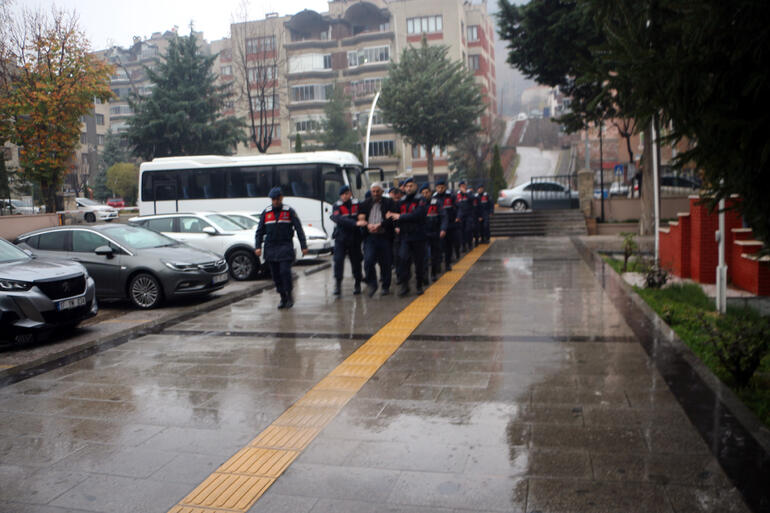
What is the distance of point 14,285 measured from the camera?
315 inches

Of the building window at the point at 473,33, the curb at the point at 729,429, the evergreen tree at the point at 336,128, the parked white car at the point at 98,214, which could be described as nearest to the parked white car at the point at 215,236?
the curb at the point at 729,429

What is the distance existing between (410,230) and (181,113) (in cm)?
3291

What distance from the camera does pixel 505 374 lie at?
620cm

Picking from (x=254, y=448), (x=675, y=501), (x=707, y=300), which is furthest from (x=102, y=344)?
(x=707, y=300)

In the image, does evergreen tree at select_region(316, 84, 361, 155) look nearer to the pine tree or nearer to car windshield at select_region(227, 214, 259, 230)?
the pine tree

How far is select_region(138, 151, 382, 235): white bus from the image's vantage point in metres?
20.9

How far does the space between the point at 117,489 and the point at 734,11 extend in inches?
177

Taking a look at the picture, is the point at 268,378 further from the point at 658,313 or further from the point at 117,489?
the point at 658,313

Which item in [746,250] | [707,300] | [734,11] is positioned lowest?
[707,300]

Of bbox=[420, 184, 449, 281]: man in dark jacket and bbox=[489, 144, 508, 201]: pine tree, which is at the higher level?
bbox=[489, 144, 508, 201]: pine tree

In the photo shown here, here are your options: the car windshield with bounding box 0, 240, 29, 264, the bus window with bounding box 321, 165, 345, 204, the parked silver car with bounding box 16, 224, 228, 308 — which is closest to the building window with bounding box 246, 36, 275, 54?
the bus window with bounding box 321, 165, 345, 204

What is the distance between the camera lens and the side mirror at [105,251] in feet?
35.8

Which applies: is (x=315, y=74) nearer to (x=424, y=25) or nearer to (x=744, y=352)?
(x=424, y=25)

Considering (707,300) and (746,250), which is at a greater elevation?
(746,250)
